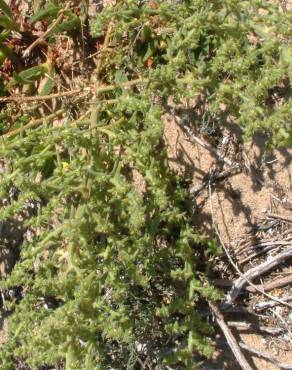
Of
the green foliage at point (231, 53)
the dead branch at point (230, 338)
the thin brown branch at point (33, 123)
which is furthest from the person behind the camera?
the dead branch at point (230, 338)

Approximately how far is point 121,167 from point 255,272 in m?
1.02

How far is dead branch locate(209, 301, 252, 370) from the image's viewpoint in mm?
3338

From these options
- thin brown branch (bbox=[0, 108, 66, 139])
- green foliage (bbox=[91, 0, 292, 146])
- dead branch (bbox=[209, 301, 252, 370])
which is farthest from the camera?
dead branch (bbox=[209, 301, 252, 370])

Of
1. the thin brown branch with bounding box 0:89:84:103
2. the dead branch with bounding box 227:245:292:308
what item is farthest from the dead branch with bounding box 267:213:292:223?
the thin brown branch with bounding box 0:89:84:103

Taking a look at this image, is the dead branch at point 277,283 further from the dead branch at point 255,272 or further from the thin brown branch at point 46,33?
the thin brown branch at point 46,33

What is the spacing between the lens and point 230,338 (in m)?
3.35

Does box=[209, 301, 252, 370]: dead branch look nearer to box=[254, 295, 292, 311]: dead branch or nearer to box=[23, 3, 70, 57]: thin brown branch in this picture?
box=[254, 295, 292, 311]: dead branch

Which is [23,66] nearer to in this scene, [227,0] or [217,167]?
[217,167]

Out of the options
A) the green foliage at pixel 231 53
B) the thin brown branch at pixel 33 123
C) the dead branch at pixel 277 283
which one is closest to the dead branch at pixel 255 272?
the dead branch at pixel 277 283

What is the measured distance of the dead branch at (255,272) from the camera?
11.0ft

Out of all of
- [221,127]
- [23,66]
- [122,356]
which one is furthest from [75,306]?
[23,66]

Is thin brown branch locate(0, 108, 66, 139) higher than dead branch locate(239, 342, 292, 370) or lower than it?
higher

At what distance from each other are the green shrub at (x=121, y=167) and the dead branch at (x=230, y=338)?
0.15 m

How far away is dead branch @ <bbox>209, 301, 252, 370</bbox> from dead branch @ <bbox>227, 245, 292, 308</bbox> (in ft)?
0.33
